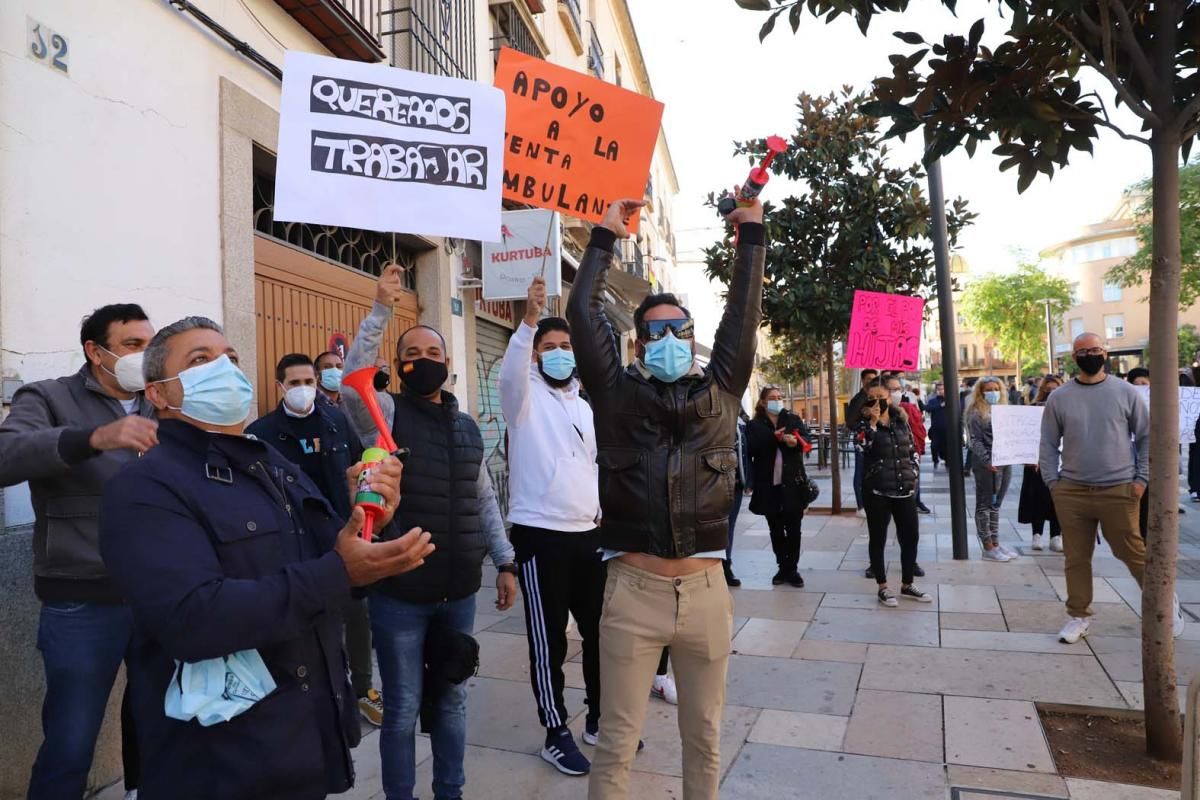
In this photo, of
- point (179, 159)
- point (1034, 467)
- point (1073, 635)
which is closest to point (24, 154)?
point (179, 159)

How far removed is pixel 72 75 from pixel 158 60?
71 cm

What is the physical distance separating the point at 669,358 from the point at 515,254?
6.67 meters

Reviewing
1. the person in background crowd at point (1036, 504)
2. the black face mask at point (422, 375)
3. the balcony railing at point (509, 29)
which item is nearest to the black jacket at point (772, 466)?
the person in background crowd at point (1036, 504)

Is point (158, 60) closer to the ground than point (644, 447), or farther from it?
farther from it

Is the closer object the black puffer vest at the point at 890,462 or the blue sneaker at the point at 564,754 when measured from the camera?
the blue sneaker at the point at 564,754

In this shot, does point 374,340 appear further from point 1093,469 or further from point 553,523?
point 1093,469

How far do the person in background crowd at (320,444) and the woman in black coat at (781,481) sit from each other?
3.73 m

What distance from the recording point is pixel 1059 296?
1804 inches

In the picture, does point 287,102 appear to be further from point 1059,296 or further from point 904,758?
point 1059,296

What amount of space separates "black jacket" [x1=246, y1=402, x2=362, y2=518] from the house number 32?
188 centimetres

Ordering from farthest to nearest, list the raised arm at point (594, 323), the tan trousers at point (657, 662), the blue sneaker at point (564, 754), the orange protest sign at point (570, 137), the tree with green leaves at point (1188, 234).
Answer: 1. the tree with green leaves at point (1188, 234)
2. the orange protest sign at point (570, 137)
3. the blue sneaker at point (564, 754)
4. the raised arm at point (594, 323)
5. the tan trousers at point (657, 662)

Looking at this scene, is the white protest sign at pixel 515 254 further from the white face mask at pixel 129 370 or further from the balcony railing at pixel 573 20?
the balcony railing at pixel 573 20

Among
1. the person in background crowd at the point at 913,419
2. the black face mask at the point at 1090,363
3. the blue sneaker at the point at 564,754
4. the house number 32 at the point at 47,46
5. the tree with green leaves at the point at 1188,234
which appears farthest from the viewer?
the tree with green leaves at the point at 1188,234

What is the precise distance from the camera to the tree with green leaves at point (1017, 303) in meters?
45.5
